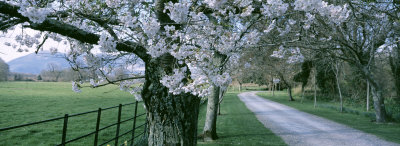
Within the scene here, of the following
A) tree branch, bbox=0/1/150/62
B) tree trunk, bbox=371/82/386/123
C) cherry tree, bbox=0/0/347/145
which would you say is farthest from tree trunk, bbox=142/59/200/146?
tree trunk, bbox=371/82/386/123

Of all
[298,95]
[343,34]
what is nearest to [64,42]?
[343,34]

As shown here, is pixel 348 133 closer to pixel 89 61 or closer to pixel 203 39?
pixel 203 39

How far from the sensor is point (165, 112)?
4.12 m

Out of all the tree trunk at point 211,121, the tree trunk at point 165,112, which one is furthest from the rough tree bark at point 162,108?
the tree trunk at point 211,121

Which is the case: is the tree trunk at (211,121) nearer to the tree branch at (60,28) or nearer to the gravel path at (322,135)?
the gravel path at (322,135)

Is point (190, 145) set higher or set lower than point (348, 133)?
higher

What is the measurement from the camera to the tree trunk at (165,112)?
412 centimetres

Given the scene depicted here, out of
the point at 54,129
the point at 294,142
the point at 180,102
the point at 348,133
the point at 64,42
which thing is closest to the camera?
the point at 180,102

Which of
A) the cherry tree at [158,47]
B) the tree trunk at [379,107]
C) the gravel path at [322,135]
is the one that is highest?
the cherry tree at [158,47]

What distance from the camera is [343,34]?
12211 millimetres

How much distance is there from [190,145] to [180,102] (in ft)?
2.60

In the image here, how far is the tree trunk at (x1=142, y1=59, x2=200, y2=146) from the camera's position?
13.5 ft

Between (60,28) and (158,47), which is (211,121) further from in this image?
(60,28)

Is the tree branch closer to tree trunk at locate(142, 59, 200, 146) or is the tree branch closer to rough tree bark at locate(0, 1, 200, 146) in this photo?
rough tree bark at locate(0, 1, 200, 146)
